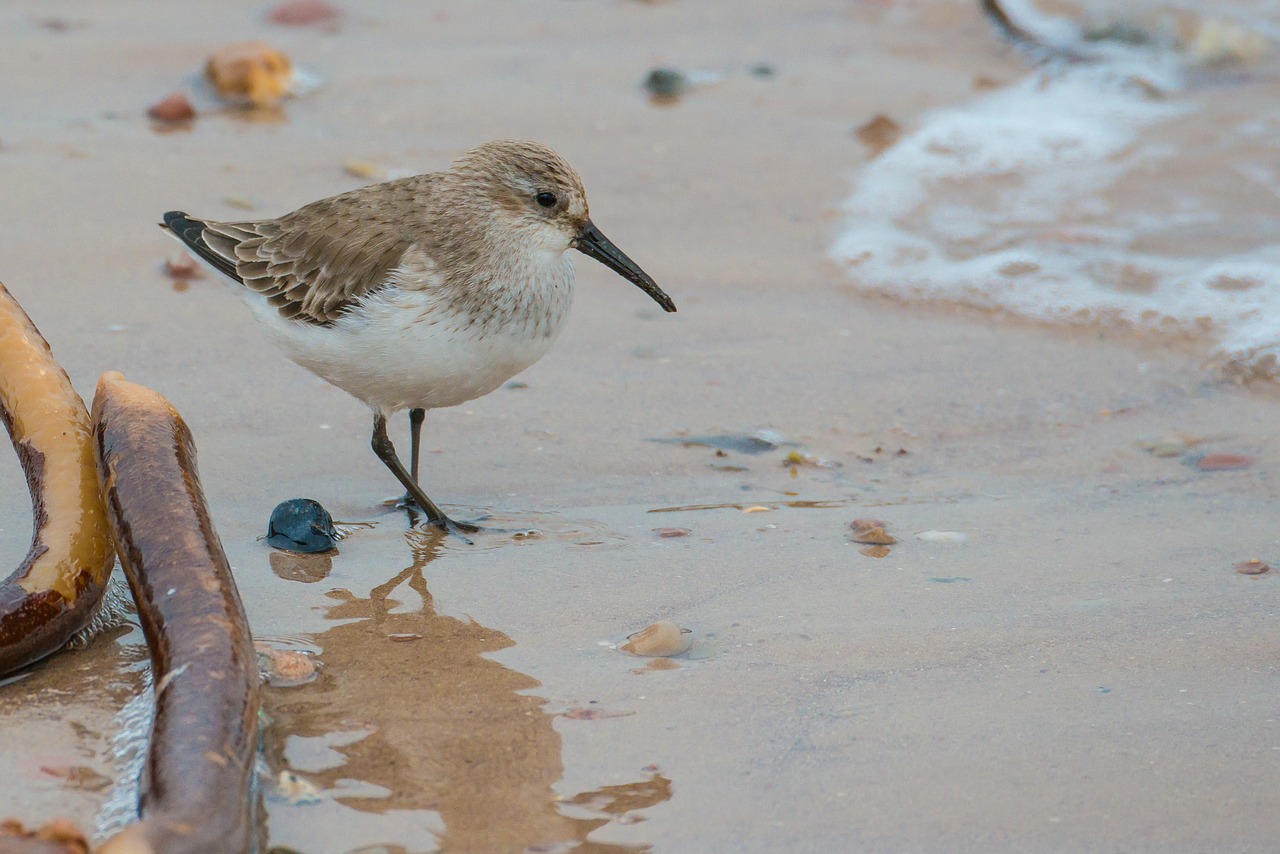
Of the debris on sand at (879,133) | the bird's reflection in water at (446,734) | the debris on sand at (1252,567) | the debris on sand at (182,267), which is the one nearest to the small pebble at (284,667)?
the bird's reflection in water at (446,734)

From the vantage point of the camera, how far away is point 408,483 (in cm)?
461

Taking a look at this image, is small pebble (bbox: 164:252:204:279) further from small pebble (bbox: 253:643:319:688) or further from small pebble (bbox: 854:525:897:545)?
small pebble (bbox: 854:525:897:545)

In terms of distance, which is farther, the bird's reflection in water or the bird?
the bird

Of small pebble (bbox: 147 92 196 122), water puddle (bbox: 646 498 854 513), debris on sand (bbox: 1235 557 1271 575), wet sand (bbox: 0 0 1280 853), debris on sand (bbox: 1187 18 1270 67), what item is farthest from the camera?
debris on sand (bbox: 1187 18 1270 67)

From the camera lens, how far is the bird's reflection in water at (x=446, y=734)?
2.94 meters

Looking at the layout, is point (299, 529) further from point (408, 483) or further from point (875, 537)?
point (875, 537)

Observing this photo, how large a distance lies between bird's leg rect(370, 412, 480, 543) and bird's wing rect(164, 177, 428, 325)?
0.39m

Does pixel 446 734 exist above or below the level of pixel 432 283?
below

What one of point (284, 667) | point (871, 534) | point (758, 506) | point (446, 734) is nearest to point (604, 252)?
point (758, 506)

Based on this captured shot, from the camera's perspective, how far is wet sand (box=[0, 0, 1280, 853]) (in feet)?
10.1

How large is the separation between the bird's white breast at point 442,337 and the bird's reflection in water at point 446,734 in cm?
86

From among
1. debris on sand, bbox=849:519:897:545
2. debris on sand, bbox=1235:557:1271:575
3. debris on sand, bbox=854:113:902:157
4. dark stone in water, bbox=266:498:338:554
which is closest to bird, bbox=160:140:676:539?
dark stone in water, bbox=266:498:338:554

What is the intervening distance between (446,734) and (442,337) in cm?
150

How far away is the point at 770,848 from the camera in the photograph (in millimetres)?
2873
